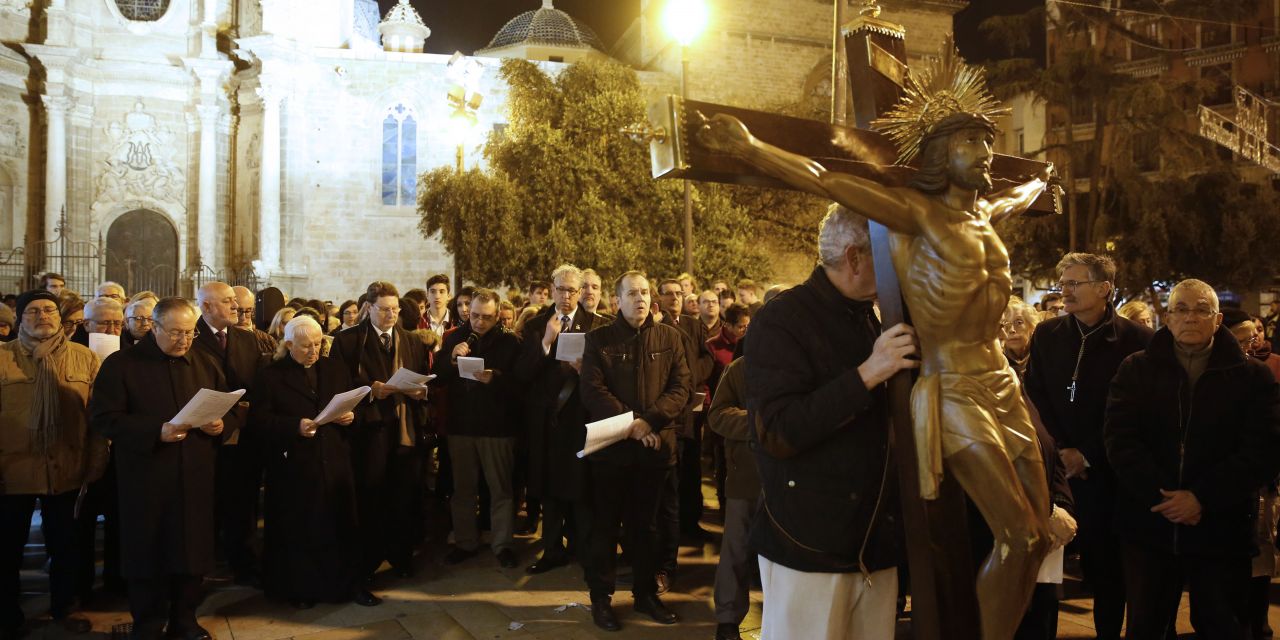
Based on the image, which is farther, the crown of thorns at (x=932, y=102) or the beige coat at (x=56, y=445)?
the beige coat at (x=56, y=445)

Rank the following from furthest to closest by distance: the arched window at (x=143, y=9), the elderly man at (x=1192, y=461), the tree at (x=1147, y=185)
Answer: the arched window at (x=143, y=9)
the tree at (x=1147, y=185)
the elderly man at (x=1192, y=461)

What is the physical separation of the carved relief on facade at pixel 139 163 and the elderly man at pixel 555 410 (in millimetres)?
23029

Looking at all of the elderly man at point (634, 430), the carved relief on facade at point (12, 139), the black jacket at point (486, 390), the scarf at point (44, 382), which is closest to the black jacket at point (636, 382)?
the elderly man at point (634, 430)

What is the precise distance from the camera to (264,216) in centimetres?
2523

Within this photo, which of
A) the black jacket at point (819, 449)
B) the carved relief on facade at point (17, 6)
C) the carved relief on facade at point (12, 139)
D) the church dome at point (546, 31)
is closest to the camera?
the black jacket at point (819, 449)

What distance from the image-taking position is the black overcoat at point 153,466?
17.2 ft

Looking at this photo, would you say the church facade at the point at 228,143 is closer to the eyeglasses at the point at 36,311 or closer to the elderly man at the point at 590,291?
the elderly man at the point at 590,291

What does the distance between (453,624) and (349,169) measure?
883 inches

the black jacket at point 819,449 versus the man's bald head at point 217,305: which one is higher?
the man's bald head at point 217,305

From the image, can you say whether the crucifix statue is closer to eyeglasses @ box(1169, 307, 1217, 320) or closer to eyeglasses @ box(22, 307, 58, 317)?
eyeglasses @ box(1169, 307, 1217, 320)

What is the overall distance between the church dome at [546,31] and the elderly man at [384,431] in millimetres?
31733

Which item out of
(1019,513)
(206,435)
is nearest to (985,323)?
(1019,513)

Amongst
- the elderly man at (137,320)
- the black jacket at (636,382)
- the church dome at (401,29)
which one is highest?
the church dome at (401,29)

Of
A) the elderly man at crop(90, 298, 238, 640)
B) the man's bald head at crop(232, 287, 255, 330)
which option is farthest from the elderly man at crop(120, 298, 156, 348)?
the elderly man at crop(90, 298, 238, 640)
